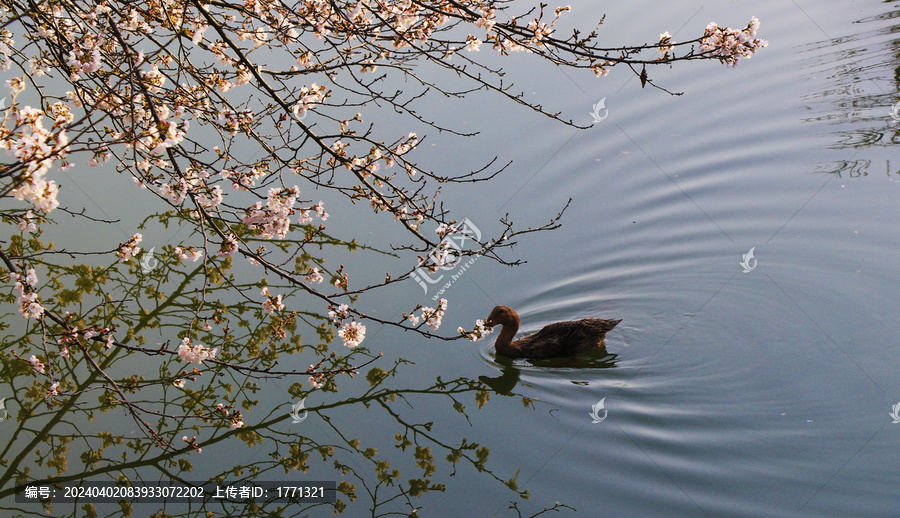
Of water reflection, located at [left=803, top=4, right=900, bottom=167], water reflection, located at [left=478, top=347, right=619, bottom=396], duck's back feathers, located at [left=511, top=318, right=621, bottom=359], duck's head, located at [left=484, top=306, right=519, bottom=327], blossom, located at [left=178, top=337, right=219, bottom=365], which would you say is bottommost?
blossom, located at [left=178, top=337, right=219, bottom=365]

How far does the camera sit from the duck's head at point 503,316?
17.5ft

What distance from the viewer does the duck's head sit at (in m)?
5.33

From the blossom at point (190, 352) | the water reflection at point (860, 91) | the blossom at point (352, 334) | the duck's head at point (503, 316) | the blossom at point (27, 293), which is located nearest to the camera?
the blossom at point (27, 293)

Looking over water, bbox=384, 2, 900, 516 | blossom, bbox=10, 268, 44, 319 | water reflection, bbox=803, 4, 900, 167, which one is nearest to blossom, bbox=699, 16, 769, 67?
water, bbox=384, 2, 900, 516

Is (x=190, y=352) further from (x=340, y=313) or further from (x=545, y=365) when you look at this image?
(x=545, y=365)

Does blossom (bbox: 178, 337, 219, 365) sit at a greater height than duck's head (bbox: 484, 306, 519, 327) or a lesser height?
lesser

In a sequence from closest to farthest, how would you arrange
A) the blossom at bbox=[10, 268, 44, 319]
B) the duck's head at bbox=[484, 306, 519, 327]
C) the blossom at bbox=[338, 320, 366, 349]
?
the blossom at bbox=[10, 268, 44, 319] → the blossom at bbox=[338, 320, 366, 349] → the duck's head at bbox=[484, 306, 519, 327]

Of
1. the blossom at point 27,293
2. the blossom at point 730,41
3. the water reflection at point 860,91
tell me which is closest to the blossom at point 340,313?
the blossom at point 27,293

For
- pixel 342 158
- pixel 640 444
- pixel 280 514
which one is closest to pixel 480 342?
pixel 640 444

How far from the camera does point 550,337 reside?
5.37 m

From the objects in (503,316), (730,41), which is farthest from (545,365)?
(730,41)

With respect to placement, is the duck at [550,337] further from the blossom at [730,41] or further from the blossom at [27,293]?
the blossom at [27,293]

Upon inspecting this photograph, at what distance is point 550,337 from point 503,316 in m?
0.41

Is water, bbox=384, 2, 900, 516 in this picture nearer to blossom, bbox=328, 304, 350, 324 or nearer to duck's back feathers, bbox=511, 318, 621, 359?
duck's back feathers, bbox=511, 318, 621, 359
